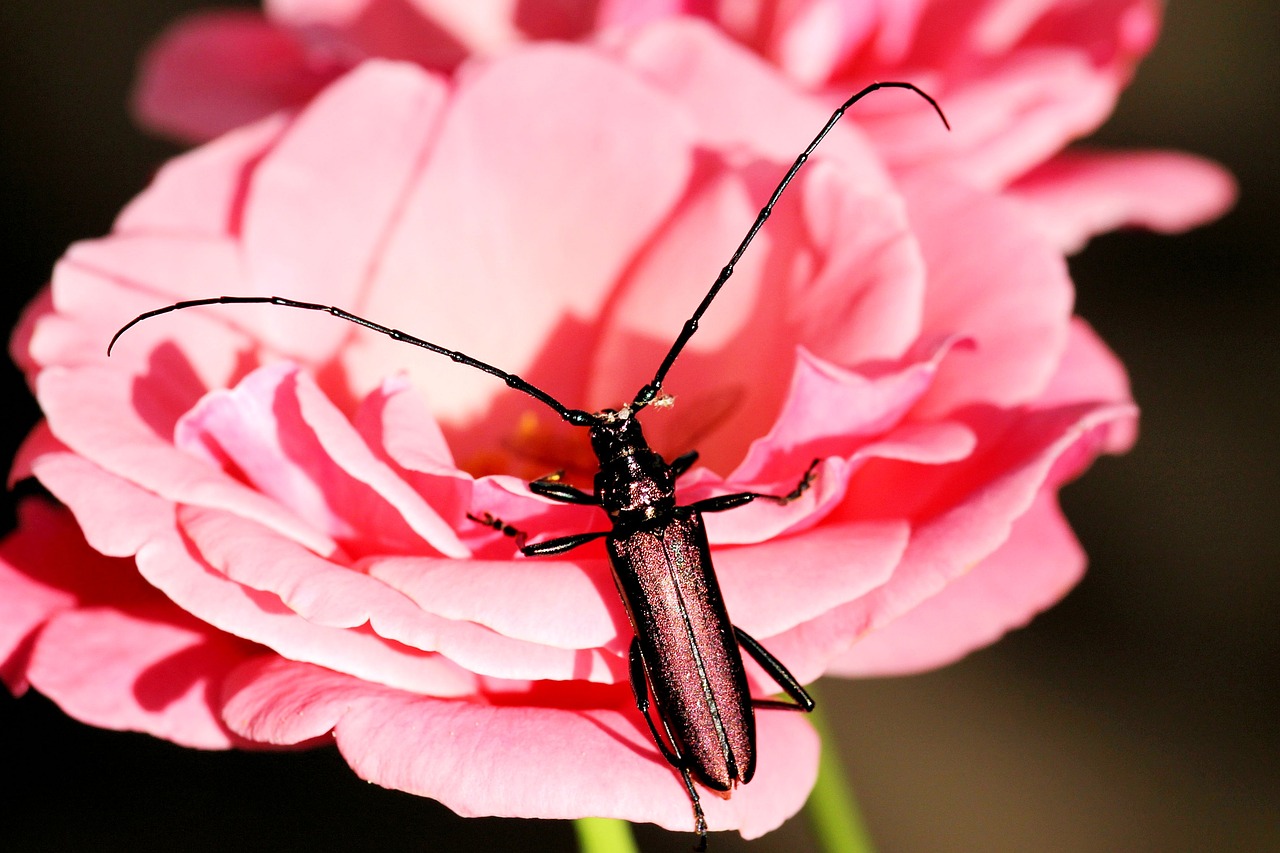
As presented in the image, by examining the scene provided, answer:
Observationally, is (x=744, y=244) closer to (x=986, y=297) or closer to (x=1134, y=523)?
(x=986, y=297)

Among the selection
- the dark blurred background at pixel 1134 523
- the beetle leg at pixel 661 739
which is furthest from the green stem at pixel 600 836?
the dark blurred background at pixel 1134 523

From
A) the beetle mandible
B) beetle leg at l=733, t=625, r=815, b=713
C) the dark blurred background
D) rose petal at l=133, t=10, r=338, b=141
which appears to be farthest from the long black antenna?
the dark blurred background

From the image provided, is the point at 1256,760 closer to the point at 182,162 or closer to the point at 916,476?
the point at 916,476

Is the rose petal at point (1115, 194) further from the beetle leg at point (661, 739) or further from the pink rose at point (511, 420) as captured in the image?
the beetle leg at point (661, 739)

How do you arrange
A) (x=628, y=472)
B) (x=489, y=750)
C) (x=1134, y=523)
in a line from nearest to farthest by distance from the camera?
(x=489, y=750) < (x=628, y=472) < (x=1134, y=523)

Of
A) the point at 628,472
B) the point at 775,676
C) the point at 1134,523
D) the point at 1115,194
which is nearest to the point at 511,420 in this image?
the point at 628,472
